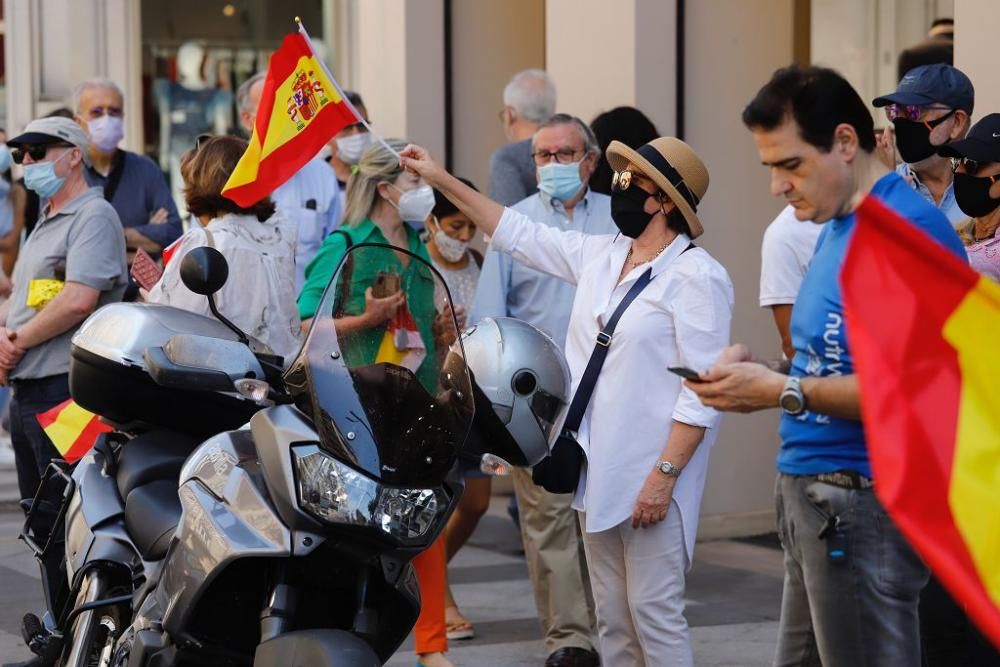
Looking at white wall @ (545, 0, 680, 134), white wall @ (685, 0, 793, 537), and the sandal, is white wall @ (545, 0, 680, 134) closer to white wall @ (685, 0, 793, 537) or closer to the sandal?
white wall @ (685, 0, 793, 537)

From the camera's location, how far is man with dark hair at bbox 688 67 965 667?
12.4ft

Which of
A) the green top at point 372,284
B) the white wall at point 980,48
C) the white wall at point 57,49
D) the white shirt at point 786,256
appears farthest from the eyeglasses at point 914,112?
the white wall at point 57,49

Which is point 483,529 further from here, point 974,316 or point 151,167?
point 974,316

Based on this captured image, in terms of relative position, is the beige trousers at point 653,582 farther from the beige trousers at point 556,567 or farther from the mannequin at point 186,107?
the mannequin at point 186,107

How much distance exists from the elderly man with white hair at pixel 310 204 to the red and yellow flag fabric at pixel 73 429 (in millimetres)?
2266

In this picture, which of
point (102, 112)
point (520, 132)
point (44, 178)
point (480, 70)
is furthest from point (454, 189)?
point (480, 70)

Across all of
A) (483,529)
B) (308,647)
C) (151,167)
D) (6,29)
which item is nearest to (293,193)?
(151,167)

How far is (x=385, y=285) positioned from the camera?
174 inches

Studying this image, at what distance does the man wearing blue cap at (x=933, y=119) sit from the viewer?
18.1ft

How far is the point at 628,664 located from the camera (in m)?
5.21

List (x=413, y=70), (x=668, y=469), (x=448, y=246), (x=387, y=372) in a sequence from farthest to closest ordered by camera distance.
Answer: (x=413, y=70) → (x=448, y=246) → (x=668, y=469) → (x=387, y=372)

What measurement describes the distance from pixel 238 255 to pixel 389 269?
174 cm

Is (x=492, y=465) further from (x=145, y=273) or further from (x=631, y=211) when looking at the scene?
(x=145, y=273)

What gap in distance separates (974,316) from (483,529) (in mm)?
7053
